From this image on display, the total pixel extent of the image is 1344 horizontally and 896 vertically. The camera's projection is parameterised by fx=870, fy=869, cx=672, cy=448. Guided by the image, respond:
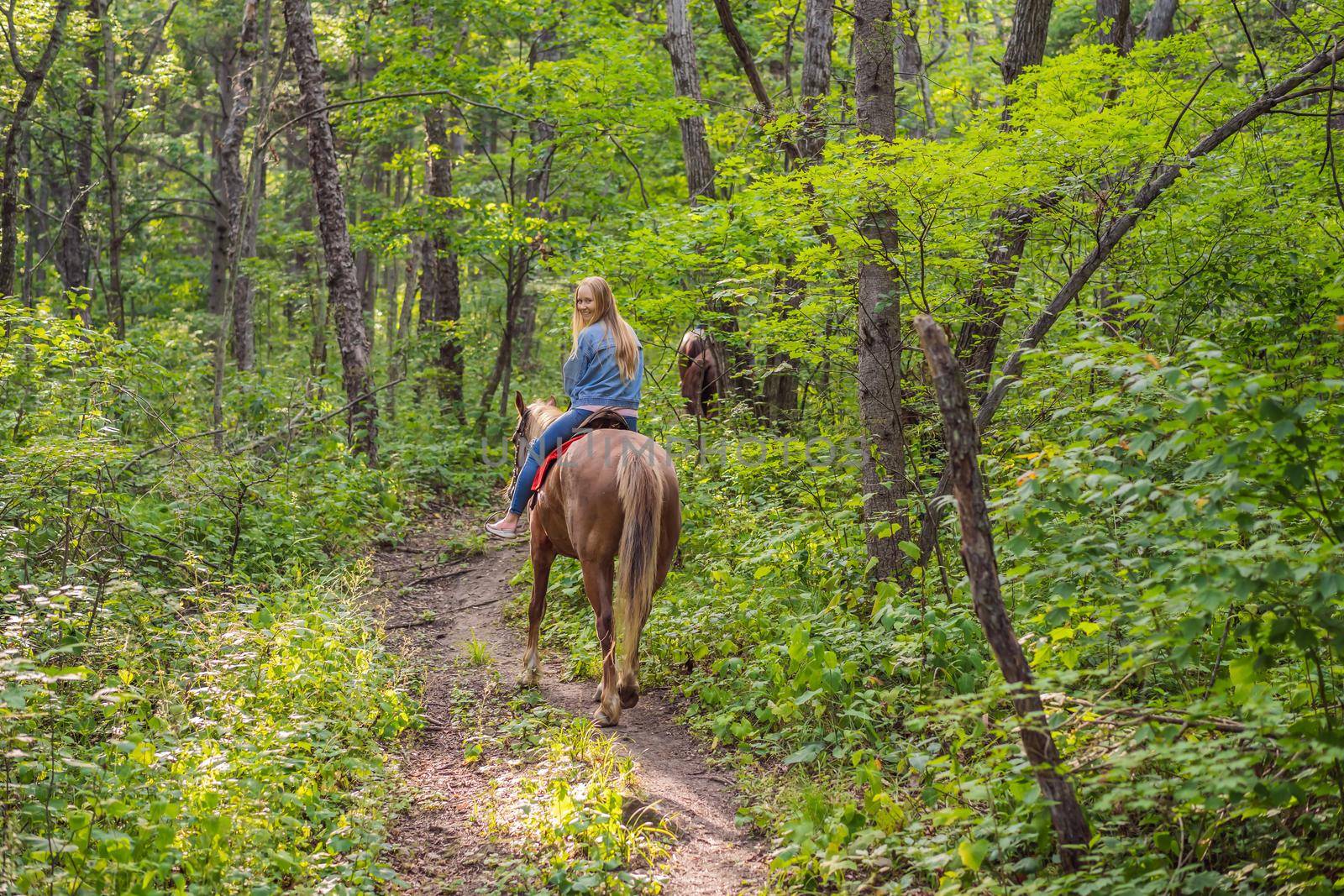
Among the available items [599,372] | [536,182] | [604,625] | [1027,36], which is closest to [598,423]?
[599,372]

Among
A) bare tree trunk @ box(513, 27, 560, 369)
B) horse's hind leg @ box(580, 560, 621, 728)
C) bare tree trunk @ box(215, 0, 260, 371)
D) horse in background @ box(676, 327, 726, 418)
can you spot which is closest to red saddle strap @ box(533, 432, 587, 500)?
horse's hind leg @ box(580, 560, 621, 728)

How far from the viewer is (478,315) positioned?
21.8 m

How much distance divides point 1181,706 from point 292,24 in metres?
12.8

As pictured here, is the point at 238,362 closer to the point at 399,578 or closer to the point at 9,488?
the point at 399,578

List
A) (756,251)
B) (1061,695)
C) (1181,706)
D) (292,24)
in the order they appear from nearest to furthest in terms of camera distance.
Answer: (1061,695) → (1181,706) → (756,251) → (292,24)

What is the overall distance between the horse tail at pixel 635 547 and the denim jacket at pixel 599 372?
757 millimetres

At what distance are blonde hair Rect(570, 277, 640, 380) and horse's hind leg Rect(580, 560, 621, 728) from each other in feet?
5.02

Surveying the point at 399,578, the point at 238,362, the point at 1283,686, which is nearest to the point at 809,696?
the point at 1283,686

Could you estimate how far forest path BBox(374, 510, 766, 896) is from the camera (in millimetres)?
4273

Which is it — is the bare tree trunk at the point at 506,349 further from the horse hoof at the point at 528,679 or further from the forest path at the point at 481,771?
the horse hoof at the point at 528,679

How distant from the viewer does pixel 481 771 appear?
17.8 feet

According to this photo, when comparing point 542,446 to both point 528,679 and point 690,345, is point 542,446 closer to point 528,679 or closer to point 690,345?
point 528,679

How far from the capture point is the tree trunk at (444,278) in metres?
15.0

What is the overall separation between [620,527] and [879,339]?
2.28 metres
